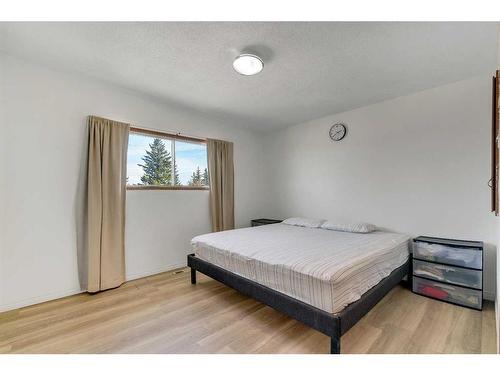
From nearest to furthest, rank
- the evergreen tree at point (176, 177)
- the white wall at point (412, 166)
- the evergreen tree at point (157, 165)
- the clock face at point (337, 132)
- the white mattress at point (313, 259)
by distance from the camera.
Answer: the white mattress at point (313, 259) < the white wall at point (412, 166) < the evergreen tree at point (157, 165) < the evergreen tree at point (176, 177) < the clock face at point (337, 132)

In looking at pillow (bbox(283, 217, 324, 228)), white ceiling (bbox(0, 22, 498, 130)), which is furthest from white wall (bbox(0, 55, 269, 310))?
pillow (bbox(283, 217, 324, 228))

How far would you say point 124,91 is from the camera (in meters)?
2.75

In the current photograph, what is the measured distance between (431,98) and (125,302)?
4.12 m

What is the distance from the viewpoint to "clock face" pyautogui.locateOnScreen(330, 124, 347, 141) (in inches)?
135

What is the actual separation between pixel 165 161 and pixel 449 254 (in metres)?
3.57

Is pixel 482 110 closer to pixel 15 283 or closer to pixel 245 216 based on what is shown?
pixel 245 216

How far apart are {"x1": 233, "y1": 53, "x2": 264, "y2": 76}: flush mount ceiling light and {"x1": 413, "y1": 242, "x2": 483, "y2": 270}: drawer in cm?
253

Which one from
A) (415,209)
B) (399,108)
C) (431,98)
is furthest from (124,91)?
(415,209)

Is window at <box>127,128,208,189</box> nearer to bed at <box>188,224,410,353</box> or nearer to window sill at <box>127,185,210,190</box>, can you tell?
window sill at <box>127,185,210,190</box>

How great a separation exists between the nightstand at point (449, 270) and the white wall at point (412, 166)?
0.33 m

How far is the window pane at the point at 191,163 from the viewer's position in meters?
3.38

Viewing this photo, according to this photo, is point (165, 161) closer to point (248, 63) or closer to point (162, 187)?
point (162, 187)

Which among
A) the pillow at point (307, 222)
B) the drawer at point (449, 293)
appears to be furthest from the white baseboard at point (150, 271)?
the drawer at point (449, 293)

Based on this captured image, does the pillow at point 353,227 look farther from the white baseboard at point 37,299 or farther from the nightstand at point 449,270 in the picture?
the white baseboard at point 37,299
